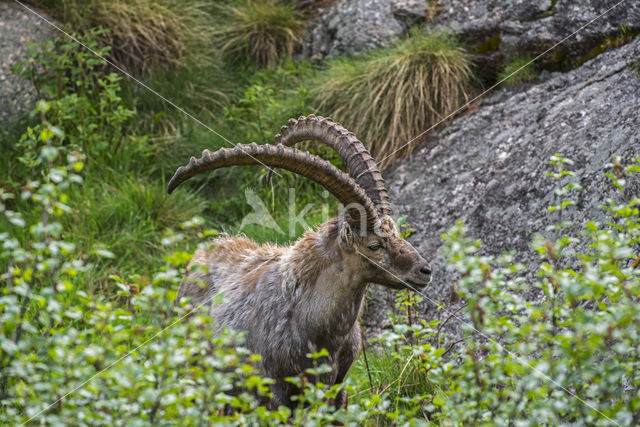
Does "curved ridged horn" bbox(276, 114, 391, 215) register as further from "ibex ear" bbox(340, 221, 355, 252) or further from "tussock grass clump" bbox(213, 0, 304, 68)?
"tussock grass clump" bbox(213, 0, 304, 68)

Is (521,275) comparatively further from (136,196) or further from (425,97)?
(136,196)

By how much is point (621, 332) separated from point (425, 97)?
21.8ft

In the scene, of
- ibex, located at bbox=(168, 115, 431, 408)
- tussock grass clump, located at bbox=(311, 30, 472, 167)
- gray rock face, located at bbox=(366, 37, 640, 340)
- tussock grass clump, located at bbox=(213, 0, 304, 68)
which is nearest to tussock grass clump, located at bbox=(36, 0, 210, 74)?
tussock grass clump, located at bbox=(213, 0, 304, 68)

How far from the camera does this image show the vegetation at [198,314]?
10.3ft

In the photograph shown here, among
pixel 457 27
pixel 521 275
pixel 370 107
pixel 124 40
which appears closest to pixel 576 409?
pixel 521 275

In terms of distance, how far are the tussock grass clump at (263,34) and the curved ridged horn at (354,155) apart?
6035 millimetres

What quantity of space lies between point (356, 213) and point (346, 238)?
19 cm

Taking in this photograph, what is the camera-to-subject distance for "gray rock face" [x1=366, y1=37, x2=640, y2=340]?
6.67 meters

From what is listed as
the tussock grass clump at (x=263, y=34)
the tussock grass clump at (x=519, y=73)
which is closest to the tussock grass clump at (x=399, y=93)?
the tussock grass clump at (x=519, y=73)

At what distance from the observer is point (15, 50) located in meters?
10.5

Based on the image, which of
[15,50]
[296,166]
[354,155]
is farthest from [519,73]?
[15,50]

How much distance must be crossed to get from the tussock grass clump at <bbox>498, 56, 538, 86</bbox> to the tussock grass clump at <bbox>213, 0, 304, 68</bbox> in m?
3.64

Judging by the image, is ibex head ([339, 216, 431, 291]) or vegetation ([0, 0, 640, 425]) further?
ibex head ([339, 216, 431, 291])

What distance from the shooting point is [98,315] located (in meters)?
3.23
